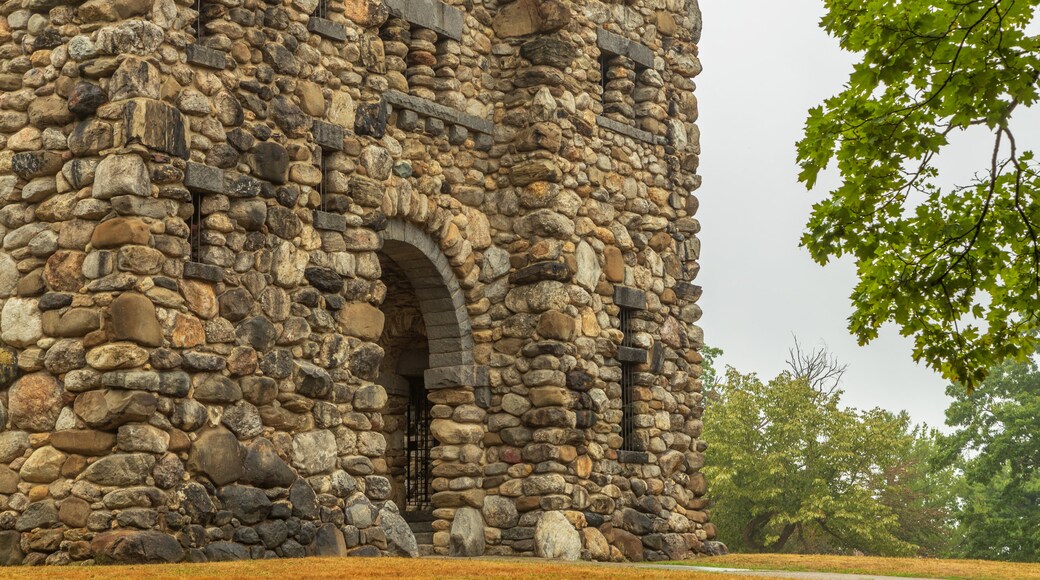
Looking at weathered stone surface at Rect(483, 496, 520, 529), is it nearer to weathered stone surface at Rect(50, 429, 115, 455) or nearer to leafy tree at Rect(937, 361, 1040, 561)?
weathered stone surface at Rect(50, 429, 115, 455)

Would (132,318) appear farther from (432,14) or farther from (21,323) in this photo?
(432,14)

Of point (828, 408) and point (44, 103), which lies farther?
point (828, 408)

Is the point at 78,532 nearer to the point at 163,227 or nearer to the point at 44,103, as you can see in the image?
the point at 163,227

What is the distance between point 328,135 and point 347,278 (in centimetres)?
135

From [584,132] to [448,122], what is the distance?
1894 mm

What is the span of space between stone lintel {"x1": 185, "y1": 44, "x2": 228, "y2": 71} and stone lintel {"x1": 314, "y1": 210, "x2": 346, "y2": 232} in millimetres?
1688

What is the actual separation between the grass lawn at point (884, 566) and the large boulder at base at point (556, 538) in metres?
1.46

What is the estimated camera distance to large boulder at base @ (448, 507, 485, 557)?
50.4 ft

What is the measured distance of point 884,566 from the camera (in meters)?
15.6

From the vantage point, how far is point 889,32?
906cm

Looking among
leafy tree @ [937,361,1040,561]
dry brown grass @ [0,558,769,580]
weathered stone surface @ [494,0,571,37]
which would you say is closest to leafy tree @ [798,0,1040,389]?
dry brown grass @ [0,558,769,580]

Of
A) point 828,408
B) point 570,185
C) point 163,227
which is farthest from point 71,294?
point 828,408

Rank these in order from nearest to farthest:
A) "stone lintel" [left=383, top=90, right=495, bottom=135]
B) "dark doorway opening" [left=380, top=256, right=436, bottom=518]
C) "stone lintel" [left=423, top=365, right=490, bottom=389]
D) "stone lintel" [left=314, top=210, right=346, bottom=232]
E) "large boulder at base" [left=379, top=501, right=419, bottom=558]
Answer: "stone lintel" [left=314, top=210, right=346, bottom=232] → "large boulder at base" [left=379, top=501, right=419, bottom=558] → "stone lintel" [left=383, top=90, right=495, bottom=135] → "stone lintel" [left=423, top=365, right=490, bottom=389] → "dark doorway opening" [left=380, top=256, right=436, bottom=518]

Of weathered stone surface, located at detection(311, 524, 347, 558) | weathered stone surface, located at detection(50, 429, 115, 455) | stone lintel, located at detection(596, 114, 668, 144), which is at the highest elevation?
stone lintel, located at detection(596, 114, 668, 144)
